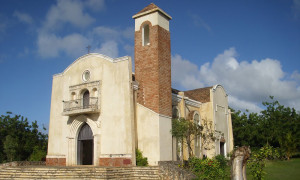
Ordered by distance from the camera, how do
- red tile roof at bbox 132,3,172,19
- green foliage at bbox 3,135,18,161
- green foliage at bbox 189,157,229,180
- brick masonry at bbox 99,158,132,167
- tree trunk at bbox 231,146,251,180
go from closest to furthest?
tree trunk at bbox 231,146,251,180 < green foliage at bbox 189,157,229,180 < brick masonry at bbox 99,158,132,167 < red tile roof at bbox 132,3,172,19 < green foliage at bbox 3,135,18,161

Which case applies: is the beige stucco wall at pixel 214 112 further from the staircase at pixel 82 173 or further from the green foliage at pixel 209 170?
the staircase at pixel 82 173

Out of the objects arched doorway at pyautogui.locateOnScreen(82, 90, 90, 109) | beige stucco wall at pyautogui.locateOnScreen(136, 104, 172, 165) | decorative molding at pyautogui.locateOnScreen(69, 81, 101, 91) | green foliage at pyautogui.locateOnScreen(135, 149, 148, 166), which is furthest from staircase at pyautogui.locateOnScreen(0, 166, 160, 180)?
decorative molding at pyautogui.locateOnScreen(69, 81, 101, 91)

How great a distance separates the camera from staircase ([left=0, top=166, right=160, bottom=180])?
48.5ft

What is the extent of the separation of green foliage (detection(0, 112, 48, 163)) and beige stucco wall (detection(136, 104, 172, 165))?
12.4 metres

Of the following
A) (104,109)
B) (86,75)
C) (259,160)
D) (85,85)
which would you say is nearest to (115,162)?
(104,109)

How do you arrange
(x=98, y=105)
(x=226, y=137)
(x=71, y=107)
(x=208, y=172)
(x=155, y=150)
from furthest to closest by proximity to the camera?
(x=226, y=137), (x=71, y=107), (x=98, y=105), (x=155, y=150), (x=208, y=172)

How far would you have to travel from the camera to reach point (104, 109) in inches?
763

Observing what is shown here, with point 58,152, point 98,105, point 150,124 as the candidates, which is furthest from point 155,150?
point 58,152

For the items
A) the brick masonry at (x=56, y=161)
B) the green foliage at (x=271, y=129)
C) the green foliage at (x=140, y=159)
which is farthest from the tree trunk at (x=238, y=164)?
the green foliage at (x=271, y=129)

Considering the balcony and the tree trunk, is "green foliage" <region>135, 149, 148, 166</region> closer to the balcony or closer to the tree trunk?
the balcony

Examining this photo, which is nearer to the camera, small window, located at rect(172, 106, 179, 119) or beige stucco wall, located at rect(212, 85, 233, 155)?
small window, located at rect(172, 106, 179, 119)

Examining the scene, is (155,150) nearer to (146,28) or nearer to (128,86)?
(128,86)

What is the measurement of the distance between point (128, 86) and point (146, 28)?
4.99 meters

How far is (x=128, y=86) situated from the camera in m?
18.6
